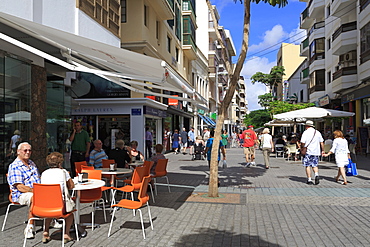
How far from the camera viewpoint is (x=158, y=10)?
22094 millimetres

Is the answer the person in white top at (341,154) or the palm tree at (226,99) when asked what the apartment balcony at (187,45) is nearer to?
the person in white top at (341,154)

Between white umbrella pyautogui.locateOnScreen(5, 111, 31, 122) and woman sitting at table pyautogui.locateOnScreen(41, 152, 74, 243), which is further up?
white umbrella pyautogui.locateOnScreen(5, 111, 31, 122)

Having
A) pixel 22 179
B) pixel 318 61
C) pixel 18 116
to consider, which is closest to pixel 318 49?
pixel 318 61

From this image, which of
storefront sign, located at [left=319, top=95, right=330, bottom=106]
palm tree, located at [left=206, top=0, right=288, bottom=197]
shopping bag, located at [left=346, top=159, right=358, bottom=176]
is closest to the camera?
palm tree, located at [left=206, top=0, right=288, bottom=197]

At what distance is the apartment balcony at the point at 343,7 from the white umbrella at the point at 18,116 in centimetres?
2268

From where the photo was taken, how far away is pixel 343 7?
25359 mm

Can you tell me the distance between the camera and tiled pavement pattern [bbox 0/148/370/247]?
5574mm

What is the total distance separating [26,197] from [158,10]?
18327mm

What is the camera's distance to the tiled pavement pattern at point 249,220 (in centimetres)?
557

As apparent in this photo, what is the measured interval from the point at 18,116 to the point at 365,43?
815 inches

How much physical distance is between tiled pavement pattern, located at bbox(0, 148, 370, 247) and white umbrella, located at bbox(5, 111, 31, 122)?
2145 millimetres

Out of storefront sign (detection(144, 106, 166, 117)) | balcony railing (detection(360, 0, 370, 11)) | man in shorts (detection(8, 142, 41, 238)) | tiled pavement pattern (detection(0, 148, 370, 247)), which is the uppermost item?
balcony railing (detection(360, 0, 370, 11))

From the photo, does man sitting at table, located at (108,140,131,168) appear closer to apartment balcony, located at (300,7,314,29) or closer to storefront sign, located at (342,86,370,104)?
storefront sign, located at (342,86,370,104)

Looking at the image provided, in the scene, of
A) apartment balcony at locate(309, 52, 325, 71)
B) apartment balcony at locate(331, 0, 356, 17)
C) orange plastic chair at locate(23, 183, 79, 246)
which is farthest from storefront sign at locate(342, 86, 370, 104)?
orange plastic chair at locate(23, 183, 79, 246)
